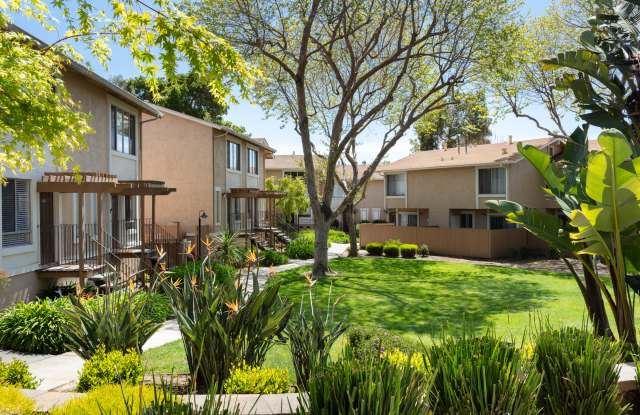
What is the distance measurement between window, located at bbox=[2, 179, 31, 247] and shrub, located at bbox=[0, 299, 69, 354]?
2.98 m

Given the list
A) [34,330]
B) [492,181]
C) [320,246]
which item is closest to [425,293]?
[320,246]

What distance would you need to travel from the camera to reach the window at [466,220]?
37.2 metres

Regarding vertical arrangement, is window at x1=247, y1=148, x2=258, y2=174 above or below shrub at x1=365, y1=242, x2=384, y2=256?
above

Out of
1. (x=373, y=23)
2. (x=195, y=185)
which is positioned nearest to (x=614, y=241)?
(x=373, y=23)

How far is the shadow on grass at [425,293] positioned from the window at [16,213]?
317 inches

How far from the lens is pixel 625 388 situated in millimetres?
4758

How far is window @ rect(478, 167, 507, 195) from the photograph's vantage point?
114 feet

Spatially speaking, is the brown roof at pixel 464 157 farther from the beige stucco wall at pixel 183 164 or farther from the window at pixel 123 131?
the window at pixel 123 131

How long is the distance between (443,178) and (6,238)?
99.4 feet

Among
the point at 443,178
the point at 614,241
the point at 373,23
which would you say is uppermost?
the point at 373,23

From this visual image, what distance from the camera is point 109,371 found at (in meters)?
5.57

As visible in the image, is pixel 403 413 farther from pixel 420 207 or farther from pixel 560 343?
pixel 420 207

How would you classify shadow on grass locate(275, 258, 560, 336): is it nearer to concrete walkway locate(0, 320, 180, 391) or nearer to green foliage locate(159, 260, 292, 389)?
green foliage locate(159, 260, 292, 389)

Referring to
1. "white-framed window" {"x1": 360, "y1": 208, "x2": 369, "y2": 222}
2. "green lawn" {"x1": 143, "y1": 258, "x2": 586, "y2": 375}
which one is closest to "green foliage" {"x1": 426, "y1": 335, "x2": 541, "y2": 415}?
"green lawn" {"x1": 143, "y1": 258, "x2": 586, "y2": 375}
